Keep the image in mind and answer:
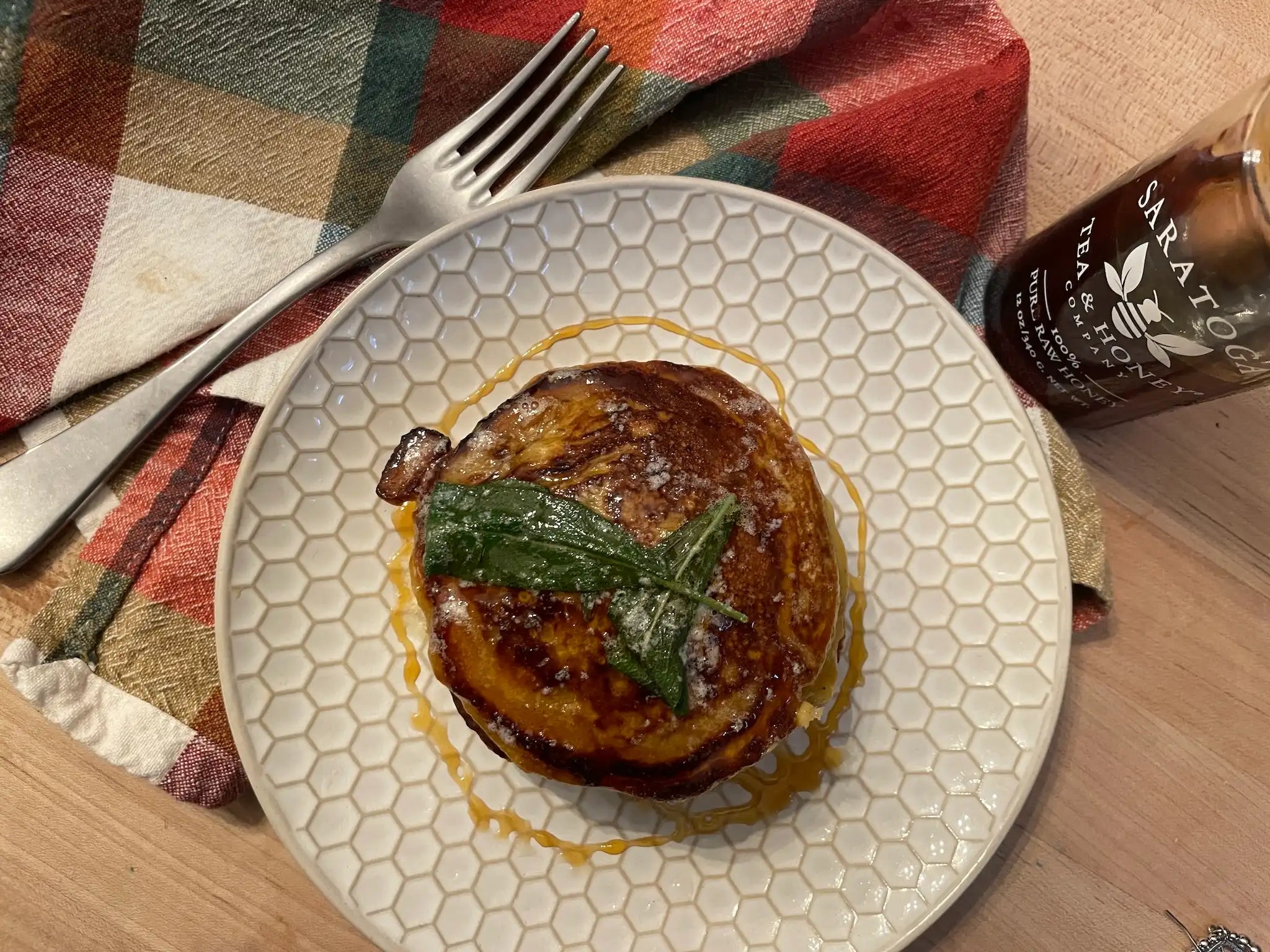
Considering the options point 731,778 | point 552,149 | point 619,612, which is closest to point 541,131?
point 552,149

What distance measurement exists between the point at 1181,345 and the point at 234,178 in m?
1.73

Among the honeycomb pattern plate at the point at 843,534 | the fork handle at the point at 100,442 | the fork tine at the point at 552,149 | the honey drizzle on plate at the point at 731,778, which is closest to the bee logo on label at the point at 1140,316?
the honeycomb pattern plate at the point at 843,534

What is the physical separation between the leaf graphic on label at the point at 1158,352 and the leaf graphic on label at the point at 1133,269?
0.09 metres

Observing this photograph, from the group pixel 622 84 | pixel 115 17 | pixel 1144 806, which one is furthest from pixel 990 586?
pixel 115 17

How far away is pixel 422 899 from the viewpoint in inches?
58.4

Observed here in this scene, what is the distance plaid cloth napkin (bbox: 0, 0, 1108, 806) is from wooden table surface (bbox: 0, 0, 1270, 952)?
0.44ft

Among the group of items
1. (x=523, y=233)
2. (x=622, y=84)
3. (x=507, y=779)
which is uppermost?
(x=622, y=84)

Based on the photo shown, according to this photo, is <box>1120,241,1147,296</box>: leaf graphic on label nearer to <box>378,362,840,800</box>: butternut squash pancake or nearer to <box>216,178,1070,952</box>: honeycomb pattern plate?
<box>216,178,1070,952</box>: honeycomb pattern plate

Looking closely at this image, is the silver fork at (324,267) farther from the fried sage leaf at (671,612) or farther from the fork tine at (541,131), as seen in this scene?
the fried sage leaf at (671,612)

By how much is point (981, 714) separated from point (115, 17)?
6.75 feet

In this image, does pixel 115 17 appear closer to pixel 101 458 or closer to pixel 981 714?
pixel 101 458

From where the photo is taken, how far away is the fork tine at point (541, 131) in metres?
1.69

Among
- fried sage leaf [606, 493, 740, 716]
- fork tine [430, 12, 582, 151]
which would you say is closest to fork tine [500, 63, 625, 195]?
fork tine [430, 12, 582, 151]

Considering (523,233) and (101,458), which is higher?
(523,233)
